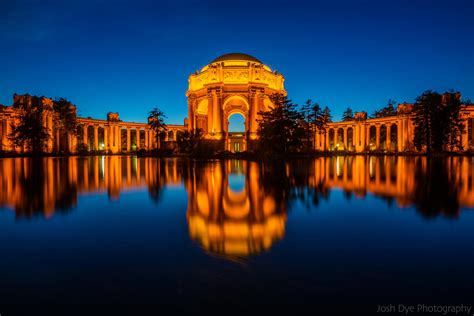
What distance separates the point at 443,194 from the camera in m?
8.45

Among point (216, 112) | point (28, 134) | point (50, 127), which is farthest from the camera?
point (216, 112)

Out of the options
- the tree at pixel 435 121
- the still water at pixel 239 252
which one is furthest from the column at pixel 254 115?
the still water at pixel 239 252

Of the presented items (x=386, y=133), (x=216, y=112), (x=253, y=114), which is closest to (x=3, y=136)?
(x=216, y=112)

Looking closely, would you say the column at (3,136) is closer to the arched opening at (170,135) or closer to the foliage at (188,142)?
the foliage at (188,142)

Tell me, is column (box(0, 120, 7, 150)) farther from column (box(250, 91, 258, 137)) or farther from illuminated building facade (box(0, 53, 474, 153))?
column (box(250, 91, 258, 137))

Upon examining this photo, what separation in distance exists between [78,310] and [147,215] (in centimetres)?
371

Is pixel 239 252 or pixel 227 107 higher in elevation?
pixel 227 107

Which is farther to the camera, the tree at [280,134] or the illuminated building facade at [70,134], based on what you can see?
the illuminated building facade at [70,134]

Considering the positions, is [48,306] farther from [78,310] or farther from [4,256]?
[4,256]

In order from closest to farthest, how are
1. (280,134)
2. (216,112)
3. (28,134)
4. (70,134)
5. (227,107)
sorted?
(280,134) → (28,134) → (216,112) → (70,134) → (227,107)

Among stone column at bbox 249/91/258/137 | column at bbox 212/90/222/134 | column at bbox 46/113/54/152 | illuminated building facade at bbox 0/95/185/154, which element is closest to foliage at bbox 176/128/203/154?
column at bbox 212/90/222/134

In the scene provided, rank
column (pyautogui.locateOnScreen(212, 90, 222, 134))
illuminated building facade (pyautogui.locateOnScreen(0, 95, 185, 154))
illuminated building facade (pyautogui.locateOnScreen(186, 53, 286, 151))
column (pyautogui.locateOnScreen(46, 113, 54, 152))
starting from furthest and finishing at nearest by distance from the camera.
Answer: column (pyautogui.locateOnScreen(212, 90, 222, 134)), illuminated building facade (pyautogui.locateOnScreen(186, 53, 286, 151)), column (pyautogui.locateOnScreen(46, 113, 54, 152)), illuminated building facade (pyautogui.locateOnScreen(0, 95, 185, 154))

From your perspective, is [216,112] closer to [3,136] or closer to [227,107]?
[227,107]

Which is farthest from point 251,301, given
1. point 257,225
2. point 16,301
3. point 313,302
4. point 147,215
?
point 147,215
